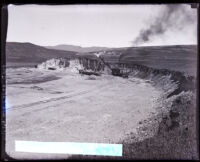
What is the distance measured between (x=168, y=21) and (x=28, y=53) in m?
0.79

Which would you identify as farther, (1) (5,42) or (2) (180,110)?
(1) (5,42)

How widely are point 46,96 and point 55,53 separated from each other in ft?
0.82

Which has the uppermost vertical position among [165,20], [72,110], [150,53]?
[165,20]

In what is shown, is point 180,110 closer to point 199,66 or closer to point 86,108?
point 199,66

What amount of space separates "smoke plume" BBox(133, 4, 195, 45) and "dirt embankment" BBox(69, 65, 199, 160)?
0.18 m

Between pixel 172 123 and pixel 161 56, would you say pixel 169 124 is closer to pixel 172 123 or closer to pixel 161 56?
pixel 172 123

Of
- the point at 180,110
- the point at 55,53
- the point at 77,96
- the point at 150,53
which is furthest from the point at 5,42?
the point at 180,110

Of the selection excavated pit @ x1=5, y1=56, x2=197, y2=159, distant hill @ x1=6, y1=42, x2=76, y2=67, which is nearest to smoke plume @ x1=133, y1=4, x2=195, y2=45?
excavated pit @ x1=5, y1=56, x2=197, y2=159

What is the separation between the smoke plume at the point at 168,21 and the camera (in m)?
1.61

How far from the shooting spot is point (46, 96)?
5.75 ft

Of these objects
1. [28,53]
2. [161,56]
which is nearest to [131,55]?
[161,56]

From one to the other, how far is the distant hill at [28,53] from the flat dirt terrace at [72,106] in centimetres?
5

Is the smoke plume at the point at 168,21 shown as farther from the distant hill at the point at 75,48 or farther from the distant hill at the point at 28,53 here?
the distant hill at the point at 28,53

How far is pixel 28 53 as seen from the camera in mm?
1759
